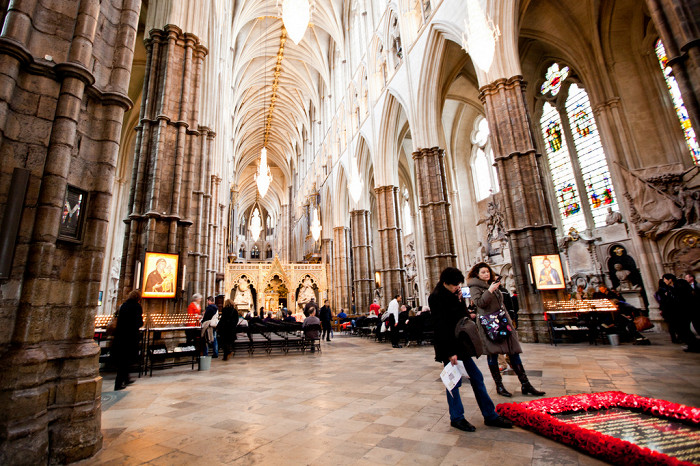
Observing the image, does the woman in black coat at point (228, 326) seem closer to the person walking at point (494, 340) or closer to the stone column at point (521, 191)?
the person walking at point (494, 340)

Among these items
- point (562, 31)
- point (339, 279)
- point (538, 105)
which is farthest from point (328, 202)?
point (562, 31)

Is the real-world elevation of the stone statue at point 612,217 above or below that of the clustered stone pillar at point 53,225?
above

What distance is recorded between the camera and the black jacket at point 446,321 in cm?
267

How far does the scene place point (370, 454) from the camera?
84.7 inches

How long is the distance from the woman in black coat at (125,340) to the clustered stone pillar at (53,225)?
2140 millimetres

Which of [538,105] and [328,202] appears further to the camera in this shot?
[328,202]

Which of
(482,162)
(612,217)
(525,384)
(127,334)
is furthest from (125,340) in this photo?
(482,162)

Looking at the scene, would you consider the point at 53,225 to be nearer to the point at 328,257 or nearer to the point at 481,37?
the point at 481,37

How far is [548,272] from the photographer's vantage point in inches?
320


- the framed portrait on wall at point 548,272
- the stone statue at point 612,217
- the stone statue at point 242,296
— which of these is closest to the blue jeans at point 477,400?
the framed portrait on wall at point 548,272

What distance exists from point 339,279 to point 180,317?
15.5 metres

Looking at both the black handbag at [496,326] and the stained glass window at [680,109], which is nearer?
the black handbag at [496,326]

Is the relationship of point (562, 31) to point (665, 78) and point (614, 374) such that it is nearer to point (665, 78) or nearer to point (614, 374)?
point (665, 78)

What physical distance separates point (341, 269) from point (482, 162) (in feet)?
35.9
